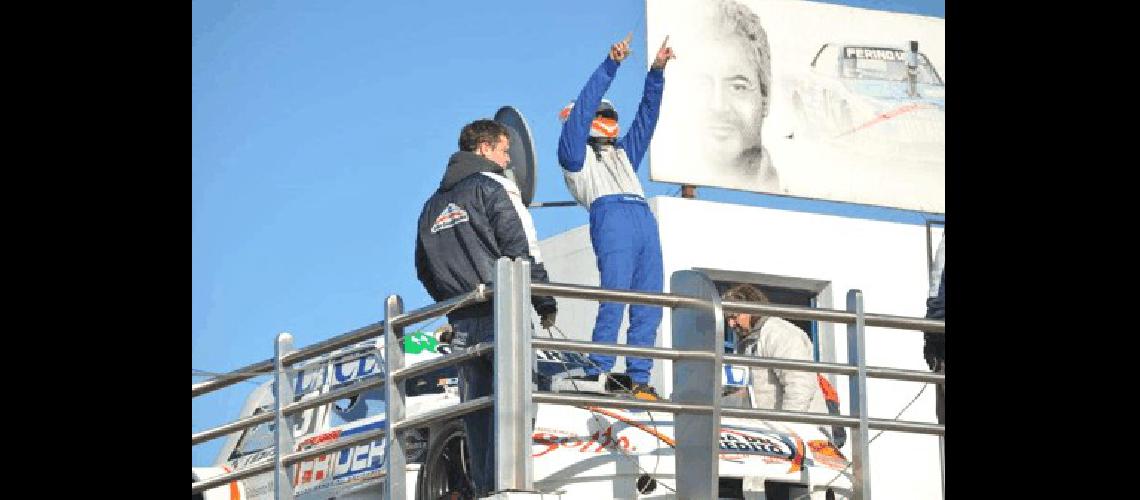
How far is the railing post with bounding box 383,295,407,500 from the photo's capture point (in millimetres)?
10453

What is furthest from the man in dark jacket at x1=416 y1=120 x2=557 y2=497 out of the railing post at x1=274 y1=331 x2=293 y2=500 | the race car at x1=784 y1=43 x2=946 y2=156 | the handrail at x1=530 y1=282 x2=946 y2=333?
the race car at x1=784 y1=43 x2=946 y2=156

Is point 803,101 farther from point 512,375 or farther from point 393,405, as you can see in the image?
point 512,375

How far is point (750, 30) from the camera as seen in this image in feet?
73.0

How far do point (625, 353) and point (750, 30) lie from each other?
1252 cm

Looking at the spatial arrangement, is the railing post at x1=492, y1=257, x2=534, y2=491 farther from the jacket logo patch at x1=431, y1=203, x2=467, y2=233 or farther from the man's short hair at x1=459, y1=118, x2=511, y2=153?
the man's short hair at x1=459, y1=118, x2=511, y2=153

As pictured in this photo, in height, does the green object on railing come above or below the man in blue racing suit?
below

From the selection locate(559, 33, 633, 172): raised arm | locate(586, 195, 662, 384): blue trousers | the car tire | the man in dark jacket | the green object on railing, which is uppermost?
locate(559, 33, 633, 172): raised arm

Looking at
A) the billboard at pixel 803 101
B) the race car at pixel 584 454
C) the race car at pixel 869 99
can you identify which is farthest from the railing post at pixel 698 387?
the race car at pixel 869 99

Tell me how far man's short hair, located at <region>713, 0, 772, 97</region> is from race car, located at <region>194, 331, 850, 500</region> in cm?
868

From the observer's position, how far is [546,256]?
19.4m

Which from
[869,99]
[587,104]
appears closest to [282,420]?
[587,104]
